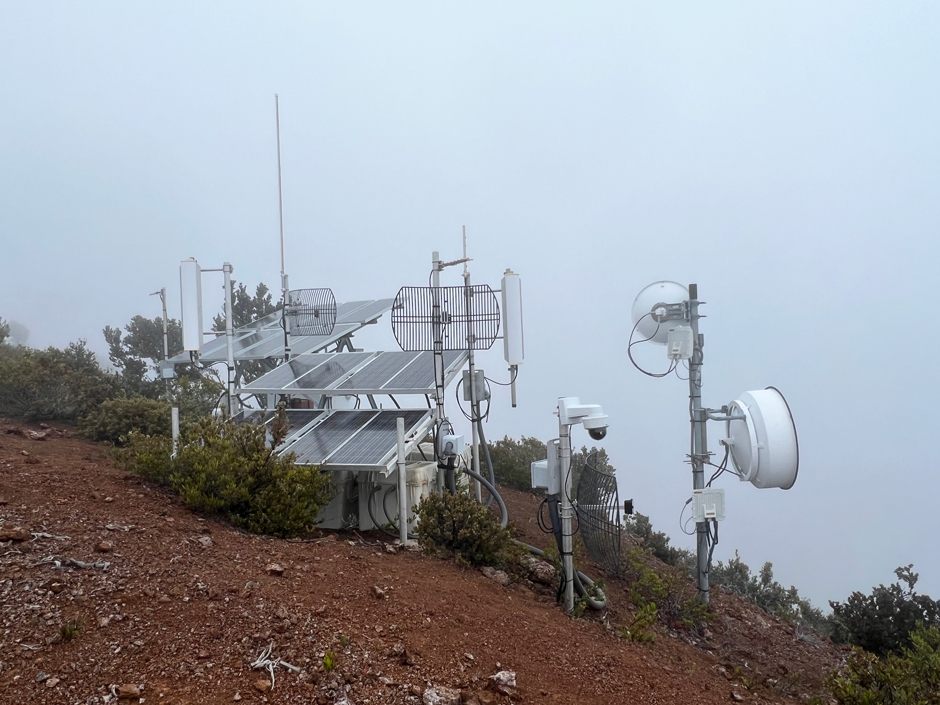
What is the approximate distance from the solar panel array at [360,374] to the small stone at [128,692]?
5475 millimetres

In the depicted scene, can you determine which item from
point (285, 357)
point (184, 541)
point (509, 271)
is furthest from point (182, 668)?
point (285, 357)

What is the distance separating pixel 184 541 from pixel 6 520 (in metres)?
1.48

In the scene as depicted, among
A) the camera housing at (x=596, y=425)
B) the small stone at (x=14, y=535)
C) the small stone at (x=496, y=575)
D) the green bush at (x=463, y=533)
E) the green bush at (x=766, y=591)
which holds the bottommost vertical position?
the green bush at (x=766, y=591)

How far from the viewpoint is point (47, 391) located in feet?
39.7

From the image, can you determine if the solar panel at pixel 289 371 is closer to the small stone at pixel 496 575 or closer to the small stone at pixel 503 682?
the small stone at pixel 496 575

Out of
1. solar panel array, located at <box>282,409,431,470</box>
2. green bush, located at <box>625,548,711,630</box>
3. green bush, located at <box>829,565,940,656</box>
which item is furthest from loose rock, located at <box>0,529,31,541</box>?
green bush, located at <box>829,565,940,656</box>

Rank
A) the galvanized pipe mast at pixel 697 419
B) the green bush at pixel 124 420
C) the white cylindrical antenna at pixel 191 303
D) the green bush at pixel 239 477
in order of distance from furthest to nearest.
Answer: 1. the green bush at pixel 124 420
2. the white cylindrical antenna at pixel 191 303
3. the galvanized pipe mast at pixel 697 419
4. the green bush at pixel 239 477

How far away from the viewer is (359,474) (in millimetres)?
8883

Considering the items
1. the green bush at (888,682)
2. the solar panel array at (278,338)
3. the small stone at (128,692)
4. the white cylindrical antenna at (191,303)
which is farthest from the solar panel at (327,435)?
the green bush at (888,682)

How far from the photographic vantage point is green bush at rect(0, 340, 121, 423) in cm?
1171

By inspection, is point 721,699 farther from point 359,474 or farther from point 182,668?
point 359,474

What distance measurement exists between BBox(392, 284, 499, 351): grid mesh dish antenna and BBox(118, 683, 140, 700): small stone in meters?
6.15

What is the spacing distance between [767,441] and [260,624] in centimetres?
614

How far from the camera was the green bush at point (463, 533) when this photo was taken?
289 inches
